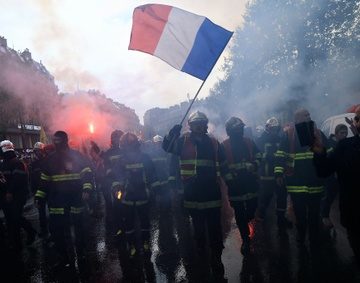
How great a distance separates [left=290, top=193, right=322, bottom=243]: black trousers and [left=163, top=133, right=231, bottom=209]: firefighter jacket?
1259 mm

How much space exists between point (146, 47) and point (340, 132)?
3.58 meters

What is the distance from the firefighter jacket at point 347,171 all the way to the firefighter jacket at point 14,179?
562cm

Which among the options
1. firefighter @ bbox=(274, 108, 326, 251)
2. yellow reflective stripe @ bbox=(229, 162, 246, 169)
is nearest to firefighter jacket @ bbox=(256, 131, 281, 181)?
firefighter @ bbox=(274, 108, 326, 251)

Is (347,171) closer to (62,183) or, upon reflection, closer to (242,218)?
(242,218)

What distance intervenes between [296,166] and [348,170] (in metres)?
2.06

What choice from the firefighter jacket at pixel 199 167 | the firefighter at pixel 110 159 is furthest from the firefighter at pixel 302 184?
the firefighter at pixel 110 159

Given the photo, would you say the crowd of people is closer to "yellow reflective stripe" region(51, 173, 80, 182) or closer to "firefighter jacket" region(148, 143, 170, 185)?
"yellow reflective stripe" region(51, 173, 80, 182)

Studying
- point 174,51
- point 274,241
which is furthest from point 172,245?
point 174,51

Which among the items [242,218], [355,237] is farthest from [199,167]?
[355,237]

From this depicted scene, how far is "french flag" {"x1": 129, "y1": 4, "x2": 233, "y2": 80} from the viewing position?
5.33 m

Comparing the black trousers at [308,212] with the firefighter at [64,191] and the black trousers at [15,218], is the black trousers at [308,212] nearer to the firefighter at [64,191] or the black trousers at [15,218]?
the firefighter at [64,191]

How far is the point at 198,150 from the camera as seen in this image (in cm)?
498

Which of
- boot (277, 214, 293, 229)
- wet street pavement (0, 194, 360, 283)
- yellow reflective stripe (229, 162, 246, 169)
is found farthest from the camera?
boot (277, 214, 293, 229)

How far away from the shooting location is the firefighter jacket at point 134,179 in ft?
19.3
